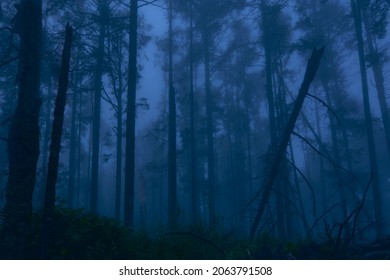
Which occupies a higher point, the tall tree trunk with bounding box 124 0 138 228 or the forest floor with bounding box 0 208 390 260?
the tall tree trunk with bounding box 124 0 138 228

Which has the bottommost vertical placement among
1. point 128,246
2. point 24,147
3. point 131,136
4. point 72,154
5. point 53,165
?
point 128,246

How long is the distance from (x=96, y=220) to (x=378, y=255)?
3.88m

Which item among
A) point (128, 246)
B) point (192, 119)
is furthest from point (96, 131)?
point (128, 246)

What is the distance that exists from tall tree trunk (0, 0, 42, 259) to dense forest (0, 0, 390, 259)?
0.02 metres

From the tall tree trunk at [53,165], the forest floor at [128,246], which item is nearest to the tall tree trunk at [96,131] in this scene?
the forest floor at [128,246]

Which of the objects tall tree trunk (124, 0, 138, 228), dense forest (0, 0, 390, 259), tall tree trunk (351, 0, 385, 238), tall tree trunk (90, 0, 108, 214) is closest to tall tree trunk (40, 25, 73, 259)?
dense forest (0, 0, 390, 259)

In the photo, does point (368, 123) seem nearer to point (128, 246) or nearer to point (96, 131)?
point (96, 131)

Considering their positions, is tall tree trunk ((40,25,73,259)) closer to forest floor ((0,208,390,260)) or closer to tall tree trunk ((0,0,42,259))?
forest floor ((0,208,390,260))

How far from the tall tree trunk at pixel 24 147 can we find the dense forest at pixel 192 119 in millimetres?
21

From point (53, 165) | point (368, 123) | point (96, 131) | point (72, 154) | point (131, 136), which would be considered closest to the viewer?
point (53, 165)

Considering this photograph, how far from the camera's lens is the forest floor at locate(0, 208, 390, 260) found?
3863 millimetres

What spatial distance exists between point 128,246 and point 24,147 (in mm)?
2192

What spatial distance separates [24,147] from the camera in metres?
5.03

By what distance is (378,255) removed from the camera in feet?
10.8
